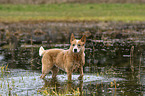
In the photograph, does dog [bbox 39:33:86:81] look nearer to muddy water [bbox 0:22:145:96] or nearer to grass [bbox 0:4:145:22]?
muddy water [bbox 0:22:145:96]

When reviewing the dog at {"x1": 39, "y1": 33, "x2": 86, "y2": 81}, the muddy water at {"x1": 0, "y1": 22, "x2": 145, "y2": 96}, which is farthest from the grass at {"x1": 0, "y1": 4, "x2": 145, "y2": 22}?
the dog at {"x1": 39, "y1": 33, "x2": 86, "y2": 81}

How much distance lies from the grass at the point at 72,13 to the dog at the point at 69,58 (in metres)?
29.5

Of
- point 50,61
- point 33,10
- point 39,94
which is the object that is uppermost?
point 33,10

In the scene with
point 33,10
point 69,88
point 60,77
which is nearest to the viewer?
point 69,88

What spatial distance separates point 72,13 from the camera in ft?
150

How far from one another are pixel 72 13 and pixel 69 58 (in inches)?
1421

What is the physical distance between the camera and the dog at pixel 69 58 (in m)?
9.70

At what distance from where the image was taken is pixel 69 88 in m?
9.45

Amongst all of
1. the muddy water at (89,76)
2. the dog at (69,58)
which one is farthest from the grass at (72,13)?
the dog at (69,58)

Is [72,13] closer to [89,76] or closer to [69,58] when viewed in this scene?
[89,76]

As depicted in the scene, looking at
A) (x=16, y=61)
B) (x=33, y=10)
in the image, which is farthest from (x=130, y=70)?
(x=33, y=10)

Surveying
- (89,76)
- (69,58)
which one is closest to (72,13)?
(89,76)

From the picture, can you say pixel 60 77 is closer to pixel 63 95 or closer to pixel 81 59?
pixel 81 59

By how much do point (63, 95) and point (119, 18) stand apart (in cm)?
3289
